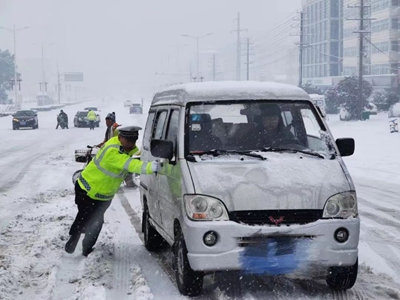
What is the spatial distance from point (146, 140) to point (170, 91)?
1137mm

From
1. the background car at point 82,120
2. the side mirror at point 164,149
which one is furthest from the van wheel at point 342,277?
the background car at point 82,120

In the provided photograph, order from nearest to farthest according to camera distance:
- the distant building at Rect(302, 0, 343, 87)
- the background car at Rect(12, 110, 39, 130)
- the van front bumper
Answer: the van front bumper
the background car at Rect(12, 110, 39, 130)
the distant building at Rect(302, 0, 343, 87)

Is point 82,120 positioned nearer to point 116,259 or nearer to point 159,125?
point 159,125

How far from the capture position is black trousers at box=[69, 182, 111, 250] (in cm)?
799

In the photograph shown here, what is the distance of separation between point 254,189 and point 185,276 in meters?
1.00

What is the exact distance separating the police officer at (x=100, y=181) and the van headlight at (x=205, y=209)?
1.55 m

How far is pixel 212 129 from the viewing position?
6.91m

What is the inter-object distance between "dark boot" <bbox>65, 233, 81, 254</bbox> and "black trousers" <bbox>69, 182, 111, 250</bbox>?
0.04 metres

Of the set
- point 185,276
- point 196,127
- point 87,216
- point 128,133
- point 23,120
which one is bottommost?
point 23,120

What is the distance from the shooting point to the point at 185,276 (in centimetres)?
621

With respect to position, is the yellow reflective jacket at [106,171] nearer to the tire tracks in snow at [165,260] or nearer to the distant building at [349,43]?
the tire tracks in snow at [165,260]

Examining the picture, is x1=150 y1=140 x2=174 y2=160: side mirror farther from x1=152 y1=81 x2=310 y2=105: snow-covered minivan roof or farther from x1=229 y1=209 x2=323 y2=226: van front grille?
x1=229 y1=209 x2=323 y2=226: van front grille

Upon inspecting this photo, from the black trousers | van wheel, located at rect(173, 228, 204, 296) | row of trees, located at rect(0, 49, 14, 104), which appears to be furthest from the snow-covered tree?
row of trees, located at rect(0, 49, 14, 104)

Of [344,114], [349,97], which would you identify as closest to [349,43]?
[349,97]
